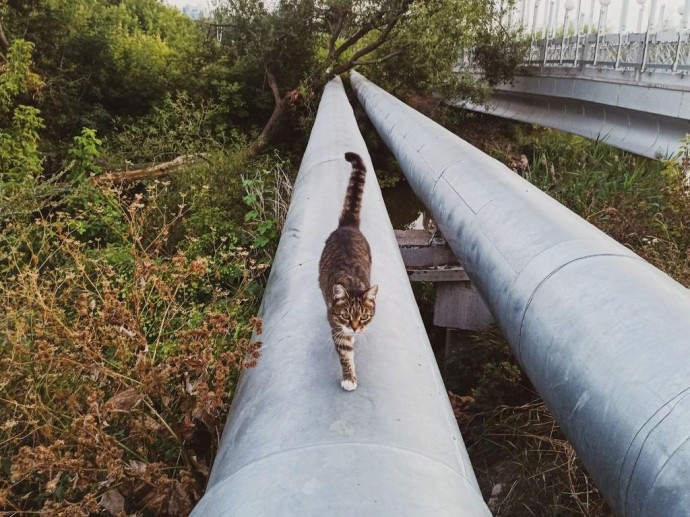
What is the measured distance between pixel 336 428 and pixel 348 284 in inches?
32.0

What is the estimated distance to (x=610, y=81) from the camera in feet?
31.8

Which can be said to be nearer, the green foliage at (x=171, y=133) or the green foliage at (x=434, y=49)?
the green foliage at (x=171, y=133)

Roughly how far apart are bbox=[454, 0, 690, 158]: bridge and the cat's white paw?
7651 millimetres

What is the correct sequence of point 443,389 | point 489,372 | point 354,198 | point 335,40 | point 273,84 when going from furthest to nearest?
1. point 273,84
2. point 335,40
3. point 489,372
4. point 354,198
5. point 443,389

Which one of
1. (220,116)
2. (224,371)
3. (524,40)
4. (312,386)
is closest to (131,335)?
(224,371)

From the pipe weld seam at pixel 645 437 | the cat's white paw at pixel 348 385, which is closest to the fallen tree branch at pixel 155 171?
the cat's white paw at pixel 348 385

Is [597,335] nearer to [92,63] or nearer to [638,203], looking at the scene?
[638,203]

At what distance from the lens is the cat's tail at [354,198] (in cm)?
296

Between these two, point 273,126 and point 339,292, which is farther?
point 273,126

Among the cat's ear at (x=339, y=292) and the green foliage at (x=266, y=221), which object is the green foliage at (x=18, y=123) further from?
the cat's ear at (x=339, y=292)

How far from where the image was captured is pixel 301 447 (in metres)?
1.41

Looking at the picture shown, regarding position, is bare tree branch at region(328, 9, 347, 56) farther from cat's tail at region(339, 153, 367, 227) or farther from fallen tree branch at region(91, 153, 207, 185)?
cat's tail at region(339, 153, 367, 227)

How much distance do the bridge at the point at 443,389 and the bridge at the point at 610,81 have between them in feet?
22.0

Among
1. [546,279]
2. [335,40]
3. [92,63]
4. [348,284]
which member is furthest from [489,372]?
[92,63]
